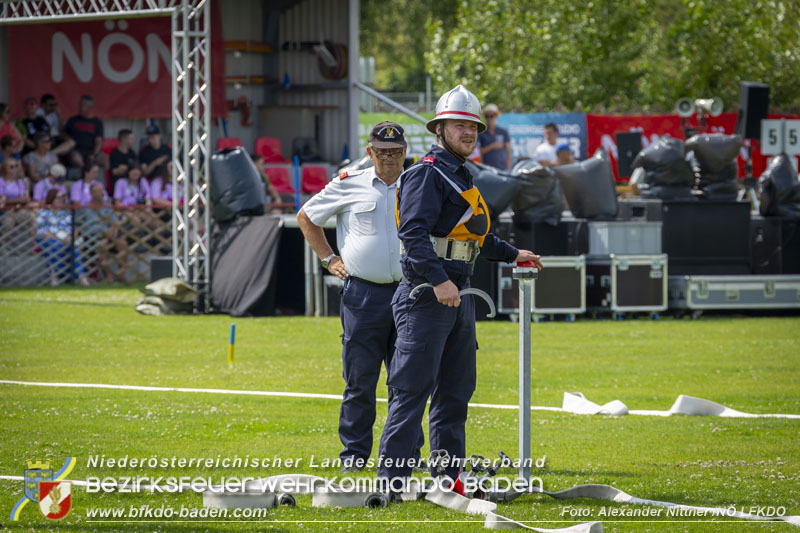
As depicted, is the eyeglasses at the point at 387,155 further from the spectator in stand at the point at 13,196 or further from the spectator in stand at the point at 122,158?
the spectator in stand at the point at 122,158

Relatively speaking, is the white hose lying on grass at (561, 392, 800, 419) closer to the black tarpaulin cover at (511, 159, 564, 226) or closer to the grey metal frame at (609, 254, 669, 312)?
the black tarpaulin cover at (511, 159, 564, 226)

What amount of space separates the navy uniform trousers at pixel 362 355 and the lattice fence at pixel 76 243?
15.2 metres

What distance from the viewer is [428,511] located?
264 inches

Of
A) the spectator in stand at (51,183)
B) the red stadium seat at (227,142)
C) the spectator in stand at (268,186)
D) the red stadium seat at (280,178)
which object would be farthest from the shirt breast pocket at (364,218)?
the red stadium seat at (227,142)

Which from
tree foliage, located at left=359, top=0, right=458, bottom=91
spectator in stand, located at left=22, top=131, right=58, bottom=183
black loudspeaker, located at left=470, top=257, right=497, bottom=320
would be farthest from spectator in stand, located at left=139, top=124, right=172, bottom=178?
tree foliage, located at left=359, top=0, right=458, bottom=91

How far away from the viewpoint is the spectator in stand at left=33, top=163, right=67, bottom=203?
23.1 m

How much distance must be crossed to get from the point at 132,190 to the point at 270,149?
5.18 metres

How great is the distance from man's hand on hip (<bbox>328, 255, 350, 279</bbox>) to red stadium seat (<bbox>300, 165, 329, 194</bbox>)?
1848 cm

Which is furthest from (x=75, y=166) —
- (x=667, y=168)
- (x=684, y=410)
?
(x=684, y=410)

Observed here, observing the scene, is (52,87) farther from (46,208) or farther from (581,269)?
(581,269)

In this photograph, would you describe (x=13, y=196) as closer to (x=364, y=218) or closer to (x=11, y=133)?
(x=11, y=133)

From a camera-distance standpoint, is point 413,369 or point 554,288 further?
point 554,288

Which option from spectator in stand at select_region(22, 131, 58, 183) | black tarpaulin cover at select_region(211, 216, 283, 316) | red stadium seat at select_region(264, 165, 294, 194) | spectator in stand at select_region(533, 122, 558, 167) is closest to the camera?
black tarpaulin cover at select_region(211, 216, 283, 316)

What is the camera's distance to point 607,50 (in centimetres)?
3762
